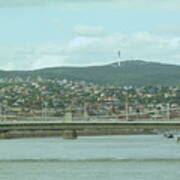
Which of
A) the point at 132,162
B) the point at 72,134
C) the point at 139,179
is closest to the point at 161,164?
the point at 132,162

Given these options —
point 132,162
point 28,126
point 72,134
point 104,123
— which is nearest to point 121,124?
point 104,123

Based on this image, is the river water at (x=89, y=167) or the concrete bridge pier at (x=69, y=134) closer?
the river water at (x=89, y=167)

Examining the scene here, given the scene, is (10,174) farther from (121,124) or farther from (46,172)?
(121,124)

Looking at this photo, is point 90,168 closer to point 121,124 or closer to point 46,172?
point 46,172

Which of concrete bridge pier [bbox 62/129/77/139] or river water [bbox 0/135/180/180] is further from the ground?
concrete bridge pier [bbox 62/129/77/139]

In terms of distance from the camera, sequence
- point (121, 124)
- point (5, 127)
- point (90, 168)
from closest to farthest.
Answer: point (90, 168) → point (121, 124) → point (5, 127)

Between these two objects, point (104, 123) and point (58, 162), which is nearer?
point (58, 162)

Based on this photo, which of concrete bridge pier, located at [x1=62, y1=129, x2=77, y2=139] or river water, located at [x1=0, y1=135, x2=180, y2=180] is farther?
concrete bridge pier, located at [x1=62, y1=129, x2=77, y2=139]

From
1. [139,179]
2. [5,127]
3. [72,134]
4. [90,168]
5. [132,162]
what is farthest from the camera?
[72,134]

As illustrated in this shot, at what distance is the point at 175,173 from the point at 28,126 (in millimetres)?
85309

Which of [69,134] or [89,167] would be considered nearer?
[89,167]

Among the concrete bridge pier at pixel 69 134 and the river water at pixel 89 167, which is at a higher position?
the concrete bridge pier at pixel 69 134

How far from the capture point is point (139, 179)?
263ft

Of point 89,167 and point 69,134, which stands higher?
point 69,134
